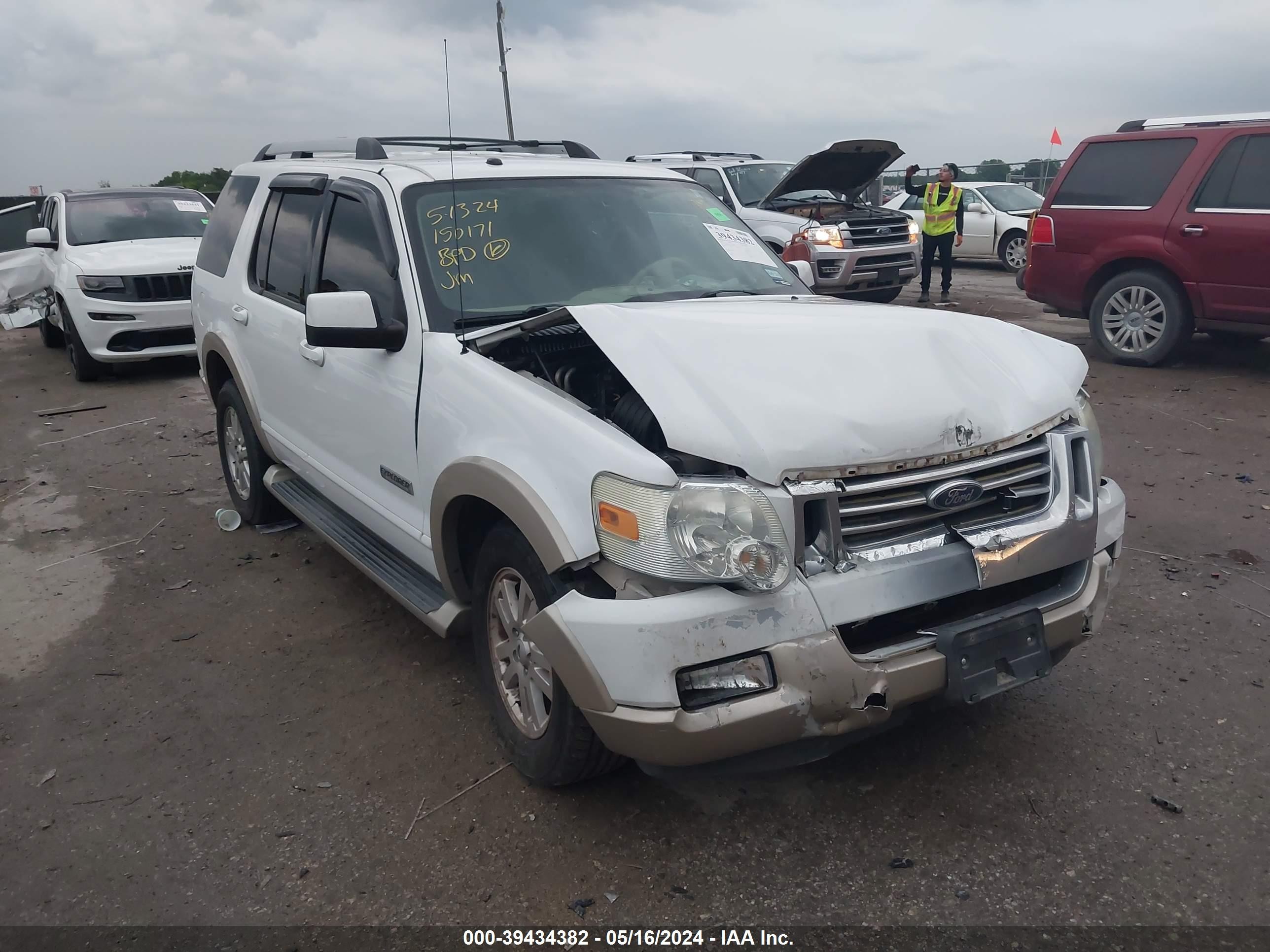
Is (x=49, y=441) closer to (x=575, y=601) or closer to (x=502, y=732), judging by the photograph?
(x=502, y=732)

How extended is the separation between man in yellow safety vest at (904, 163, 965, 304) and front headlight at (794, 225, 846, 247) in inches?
97.2

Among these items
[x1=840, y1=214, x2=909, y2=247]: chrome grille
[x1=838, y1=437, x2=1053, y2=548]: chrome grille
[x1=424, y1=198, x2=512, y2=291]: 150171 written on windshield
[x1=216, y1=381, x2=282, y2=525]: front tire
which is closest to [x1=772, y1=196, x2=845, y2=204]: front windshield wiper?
[x1=840, y1=214, x2=909, y2=247]: chrome grille

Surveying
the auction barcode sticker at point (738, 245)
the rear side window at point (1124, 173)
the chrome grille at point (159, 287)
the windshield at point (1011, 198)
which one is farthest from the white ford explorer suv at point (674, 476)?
the windshield at point (1011, 198)

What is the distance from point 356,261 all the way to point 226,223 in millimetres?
1911

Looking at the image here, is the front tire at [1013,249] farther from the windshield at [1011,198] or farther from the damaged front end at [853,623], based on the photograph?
the damaged front end at [853,623]

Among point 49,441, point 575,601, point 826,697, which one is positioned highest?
point 575,601

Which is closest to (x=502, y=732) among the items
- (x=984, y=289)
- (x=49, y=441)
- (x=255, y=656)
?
(x=255, y=656)

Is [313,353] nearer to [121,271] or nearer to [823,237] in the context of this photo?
[121,271]

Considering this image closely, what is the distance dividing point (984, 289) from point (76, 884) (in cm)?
1436

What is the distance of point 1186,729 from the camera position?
3.18 m

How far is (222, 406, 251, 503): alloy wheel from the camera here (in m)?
5.35

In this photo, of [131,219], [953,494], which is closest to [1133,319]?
[953,494]

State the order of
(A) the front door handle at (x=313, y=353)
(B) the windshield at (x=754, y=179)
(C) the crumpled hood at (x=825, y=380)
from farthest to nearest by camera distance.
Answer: (B) the windshield at (x=754, y=179) < (A) the front door handle at (x=313, y=353) < (C) the crumpled hood at (x=825, y=380)

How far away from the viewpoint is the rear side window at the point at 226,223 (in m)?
5.07
